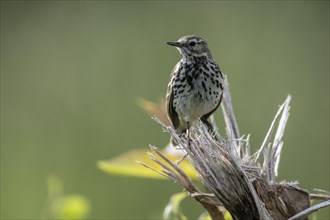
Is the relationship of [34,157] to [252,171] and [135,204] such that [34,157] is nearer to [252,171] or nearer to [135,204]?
[135,204]

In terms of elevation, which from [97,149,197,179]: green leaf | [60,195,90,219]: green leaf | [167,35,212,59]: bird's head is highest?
Result: [167,35,212,59]: bird's head

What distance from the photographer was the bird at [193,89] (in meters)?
3.89

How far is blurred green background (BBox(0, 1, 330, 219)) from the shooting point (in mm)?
5703

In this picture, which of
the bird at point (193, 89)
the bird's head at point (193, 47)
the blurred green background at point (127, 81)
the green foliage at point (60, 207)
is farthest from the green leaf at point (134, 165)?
the blurred green background at point (127, 81)

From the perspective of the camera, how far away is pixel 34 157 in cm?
597

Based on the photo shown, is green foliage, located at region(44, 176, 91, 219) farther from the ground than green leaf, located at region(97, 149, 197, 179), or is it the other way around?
green leaf, located at region(97, 149, 197, 179)

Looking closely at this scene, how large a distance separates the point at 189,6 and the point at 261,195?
6.48m

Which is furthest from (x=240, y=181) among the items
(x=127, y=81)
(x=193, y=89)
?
(x=127, y=81)

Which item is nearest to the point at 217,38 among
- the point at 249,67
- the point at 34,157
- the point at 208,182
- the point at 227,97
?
the point at 249,67

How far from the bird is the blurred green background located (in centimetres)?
73

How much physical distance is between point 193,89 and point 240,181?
179cm

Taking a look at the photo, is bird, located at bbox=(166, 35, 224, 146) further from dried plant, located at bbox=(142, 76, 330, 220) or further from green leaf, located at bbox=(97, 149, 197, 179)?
dried plant, located at bbox=(142, 76, 330, 220)

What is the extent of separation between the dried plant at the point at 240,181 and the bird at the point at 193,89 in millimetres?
1431

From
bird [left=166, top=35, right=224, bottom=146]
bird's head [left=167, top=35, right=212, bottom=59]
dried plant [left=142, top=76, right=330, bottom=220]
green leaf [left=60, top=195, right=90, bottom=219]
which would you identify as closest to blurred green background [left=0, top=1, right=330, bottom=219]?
bird [left=166, top=35, right=224, bottom=146]
